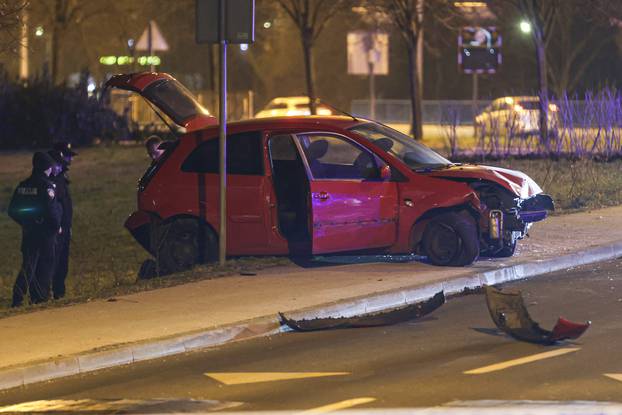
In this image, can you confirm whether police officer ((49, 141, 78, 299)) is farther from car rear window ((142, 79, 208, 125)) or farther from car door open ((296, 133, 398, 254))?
car door open ((296, 133, 398, 254))

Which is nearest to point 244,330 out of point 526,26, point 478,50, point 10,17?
point 10,17

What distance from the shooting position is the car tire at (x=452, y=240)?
1259 cm

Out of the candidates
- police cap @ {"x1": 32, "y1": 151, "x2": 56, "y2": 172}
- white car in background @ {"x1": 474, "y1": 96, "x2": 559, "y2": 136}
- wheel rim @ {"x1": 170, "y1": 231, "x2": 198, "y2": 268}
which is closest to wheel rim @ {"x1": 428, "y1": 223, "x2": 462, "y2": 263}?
wheel rim @ {"x1": 170, "y1": 231, "x2": 198, "y2": 268}

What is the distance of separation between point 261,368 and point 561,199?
1084 cm

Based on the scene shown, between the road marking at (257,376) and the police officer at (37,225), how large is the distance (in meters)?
4.49

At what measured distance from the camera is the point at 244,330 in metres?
10.0

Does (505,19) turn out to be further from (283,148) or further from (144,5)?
(283,148)

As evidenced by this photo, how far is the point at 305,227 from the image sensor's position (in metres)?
12.8

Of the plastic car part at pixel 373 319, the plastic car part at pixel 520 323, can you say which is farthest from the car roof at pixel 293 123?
the plastic car part at pixel 520 323

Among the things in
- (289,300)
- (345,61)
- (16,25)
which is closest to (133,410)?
(289,300)

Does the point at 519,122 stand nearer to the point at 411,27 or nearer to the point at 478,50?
the point at 478,50

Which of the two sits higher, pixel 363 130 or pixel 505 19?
pixel 505 19

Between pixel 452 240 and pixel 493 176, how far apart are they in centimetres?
79

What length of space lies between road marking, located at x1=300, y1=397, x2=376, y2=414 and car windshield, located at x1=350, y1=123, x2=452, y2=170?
5.58m
